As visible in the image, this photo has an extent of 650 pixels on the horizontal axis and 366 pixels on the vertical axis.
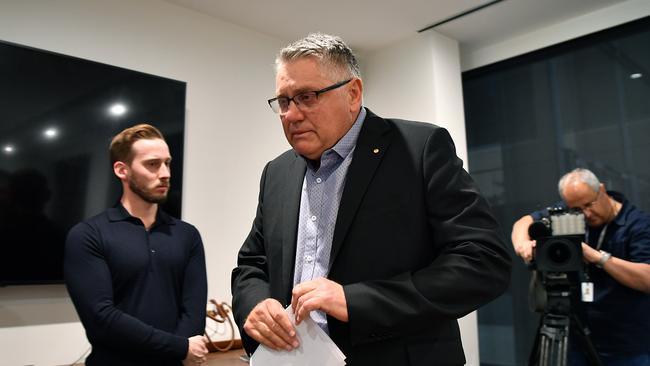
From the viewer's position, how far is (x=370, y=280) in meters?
0.99

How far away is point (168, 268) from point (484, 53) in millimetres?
3107

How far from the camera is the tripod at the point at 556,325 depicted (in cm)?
216

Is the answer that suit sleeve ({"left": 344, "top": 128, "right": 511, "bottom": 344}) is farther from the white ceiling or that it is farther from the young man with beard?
the white ceiling

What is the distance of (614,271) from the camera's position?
2201 millimetres

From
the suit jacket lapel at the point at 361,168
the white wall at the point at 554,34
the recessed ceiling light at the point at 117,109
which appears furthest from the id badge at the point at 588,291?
the recessed ceiling light at the point at 117,109

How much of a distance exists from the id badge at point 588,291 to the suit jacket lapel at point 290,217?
1.65 metres

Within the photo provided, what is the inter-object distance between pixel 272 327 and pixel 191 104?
2.41 meters

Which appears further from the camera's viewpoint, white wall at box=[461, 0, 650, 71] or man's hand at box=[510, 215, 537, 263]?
white wall at box=[461, 0, 650, 71]

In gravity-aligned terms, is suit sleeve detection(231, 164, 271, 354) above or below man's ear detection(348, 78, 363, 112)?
below

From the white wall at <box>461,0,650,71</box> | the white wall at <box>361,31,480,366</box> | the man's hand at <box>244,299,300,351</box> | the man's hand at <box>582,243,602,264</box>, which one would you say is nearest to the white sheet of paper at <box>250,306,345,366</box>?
the man's hand at <box>244,299,300,351</box>

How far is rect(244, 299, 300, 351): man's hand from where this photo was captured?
937mm

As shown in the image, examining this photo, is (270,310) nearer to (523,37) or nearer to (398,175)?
(398,175)

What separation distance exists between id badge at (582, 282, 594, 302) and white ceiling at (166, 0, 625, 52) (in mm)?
1936

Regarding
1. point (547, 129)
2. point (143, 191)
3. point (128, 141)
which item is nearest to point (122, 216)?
point (143, 191)
